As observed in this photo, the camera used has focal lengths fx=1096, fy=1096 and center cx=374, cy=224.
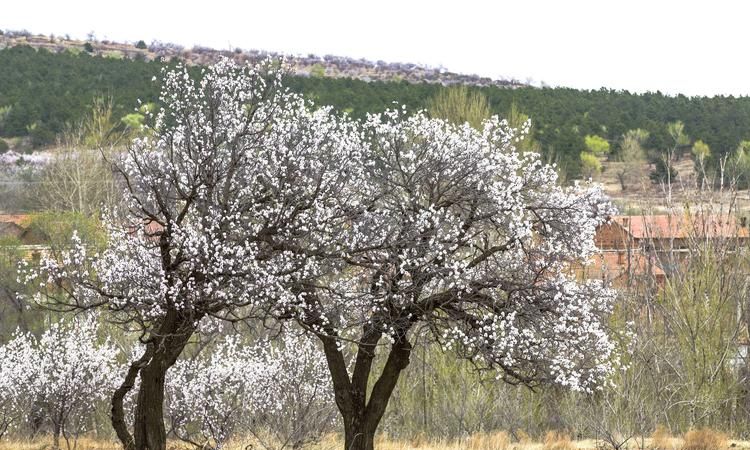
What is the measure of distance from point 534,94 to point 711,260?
63.6 metres

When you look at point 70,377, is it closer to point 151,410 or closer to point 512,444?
point 151,410

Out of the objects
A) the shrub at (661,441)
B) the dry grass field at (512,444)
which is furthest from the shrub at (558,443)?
the shrub at (661,441)

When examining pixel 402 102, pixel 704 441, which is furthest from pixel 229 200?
pixel 402 102

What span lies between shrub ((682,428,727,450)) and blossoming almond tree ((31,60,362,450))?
8.40 metres

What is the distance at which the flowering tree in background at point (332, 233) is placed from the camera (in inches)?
564

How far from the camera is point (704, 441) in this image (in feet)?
63.5

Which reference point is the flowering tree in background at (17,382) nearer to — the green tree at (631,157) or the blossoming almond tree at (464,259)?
the blossoming almond tree at (464,259)

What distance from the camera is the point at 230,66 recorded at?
15180mm

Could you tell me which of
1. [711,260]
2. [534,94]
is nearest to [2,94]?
[534,94]

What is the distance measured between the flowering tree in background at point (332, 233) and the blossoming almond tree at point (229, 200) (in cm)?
3

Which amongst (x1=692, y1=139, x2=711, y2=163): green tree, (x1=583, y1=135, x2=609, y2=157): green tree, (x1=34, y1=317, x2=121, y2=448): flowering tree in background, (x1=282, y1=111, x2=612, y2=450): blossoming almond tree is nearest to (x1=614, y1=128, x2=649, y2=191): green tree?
(x1=583, y1=135, x2=609, y2=157): green tree

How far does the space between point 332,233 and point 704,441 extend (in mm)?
8805

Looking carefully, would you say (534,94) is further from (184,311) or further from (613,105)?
(184,311)

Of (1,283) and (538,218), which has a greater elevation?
(538,218)
